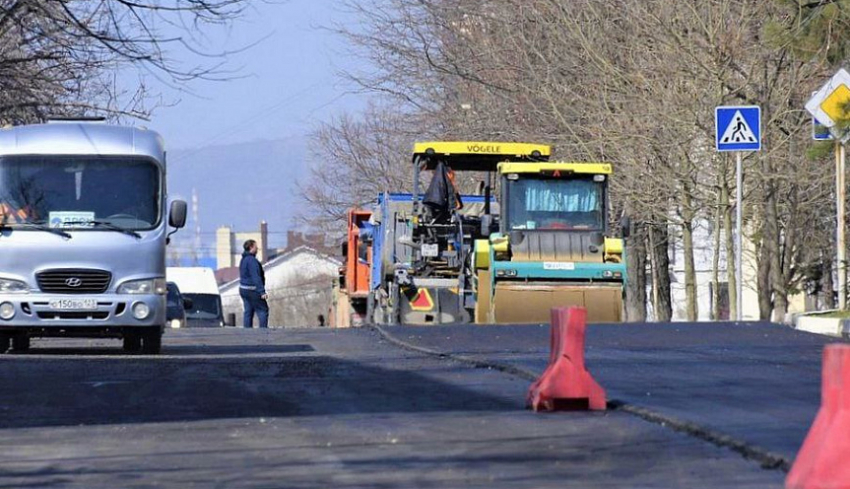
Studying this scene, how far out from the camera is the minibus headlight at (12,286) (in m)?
18.9

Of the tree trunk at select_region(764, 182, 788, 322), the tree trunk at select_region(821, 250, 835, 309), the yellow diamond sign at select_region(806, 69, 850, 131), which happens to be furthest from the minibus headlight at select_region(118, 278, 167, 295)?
the tree trunk at select_region(821, 250, 835, 309)

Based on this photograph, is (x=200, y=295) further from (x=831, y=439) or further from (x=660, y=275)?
(x=831, y=439)

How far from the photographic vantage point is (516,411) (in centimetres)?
1125

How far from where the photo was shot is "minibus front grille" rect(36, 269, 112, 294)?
749 inches

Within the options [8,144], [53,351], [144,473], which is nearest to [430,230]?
[53,351]

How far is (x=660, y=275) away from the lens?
42.8 metres

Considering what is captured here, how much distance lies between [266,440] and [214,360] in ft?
26.2

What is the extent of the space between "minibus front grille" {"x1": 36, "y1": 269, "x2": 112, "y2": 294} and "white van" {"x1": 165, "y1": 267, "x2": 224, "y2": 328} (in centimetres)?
2114

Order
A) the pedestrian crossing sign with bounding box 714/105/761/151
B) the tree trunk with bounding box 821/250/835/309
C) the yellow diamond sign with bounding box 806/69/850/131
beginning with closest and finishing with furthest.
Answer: the yellow diamond sign with bounding box 806/69/850/131 → the pedestrian crossing sign with bounding box 714/105/761/151 → the tree trunk with bounding box 821/250/835/309

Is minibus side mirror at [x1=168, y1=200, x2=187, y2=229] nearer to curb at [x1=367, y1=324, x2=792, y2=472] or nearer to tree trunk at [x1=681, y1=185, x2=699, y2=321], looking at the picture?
curb at [x1=367, y1=324, x2=792, y2=472]

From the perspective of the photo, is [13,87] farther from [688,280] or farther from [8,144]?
[688,280]

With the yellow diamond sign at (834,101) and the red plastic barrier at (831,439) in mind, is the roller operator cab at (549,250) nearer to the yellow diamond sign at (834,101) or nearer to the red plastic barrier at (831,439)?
the yellow diamond sign at (834,101)

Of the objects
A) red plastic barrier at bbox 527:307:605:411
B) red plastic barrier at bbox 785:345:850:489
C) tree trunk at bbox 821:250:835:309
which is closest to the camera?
red plastic barrier at bbox 785:345:850:489

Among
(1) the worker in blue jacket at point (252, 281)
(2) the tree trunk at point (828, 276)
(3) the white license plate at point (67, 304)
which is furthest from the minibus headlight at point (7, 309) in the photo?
(2) the tree trunk at point (828, 276)
